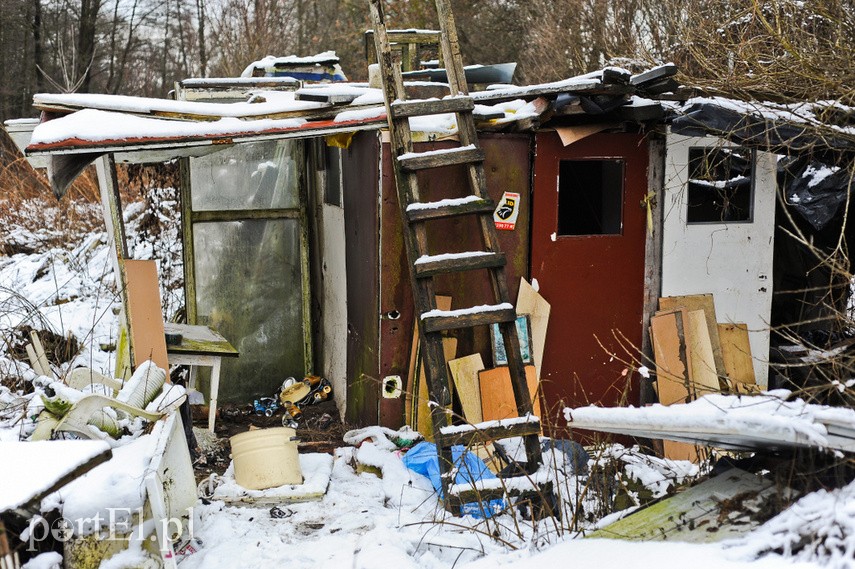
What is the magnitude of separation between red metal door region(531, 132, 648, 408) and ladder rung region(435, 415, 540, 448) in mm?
1364

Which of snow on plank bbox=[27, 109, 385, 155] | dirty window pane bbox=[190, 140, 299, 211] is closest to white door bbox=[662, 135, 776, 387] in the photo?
snow on plank bbox=[27, 109, 385, 155]

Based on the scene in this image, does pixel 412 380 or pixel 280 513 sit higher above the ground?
pixel 412 380

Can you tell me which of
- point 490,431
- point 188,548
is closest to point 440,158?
point 490,431

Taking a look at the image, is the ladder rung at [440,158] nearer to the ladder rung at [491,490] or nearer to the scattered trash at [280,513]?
the ladder rung at [491,490]

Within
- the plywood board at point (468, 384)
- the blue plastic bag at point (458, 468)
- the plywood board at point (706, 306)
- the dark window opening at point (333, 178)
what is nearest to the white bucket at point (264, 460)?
the blue plastic bag at point (458, 468)

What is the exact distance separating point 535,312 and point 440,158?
1646mm

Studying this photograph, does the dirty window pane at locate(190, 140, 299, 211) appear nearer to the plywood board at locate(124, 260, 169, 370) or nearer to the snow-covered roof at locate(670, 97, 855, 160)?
the plywood board at locate(124, 260, 169, 370)

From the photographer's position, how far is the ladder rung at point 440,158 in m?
5.56

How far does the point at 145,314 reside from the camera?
20.4 ft

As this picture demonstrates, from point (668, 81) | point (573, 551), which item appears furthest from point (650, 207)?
point (573, 551)

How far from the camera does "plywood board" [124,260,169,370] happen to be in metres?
6.11

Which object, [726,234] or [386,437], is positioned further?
[726,234]

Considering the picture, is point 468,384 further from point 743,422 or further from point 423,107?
point 743,422

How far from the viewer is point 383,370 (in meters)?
6.39
